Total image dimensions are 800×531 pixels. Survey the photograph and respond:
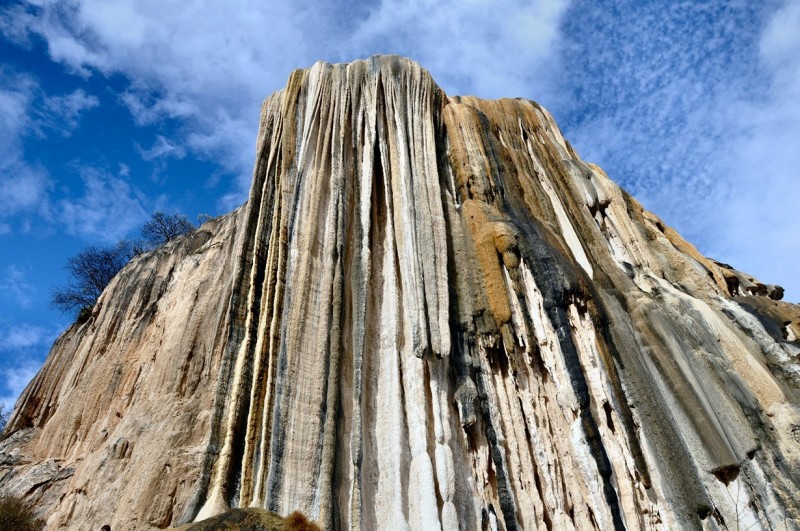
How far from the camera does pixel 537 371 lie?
9.20 meters

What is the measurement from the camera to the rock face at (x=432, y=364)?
25.9ft

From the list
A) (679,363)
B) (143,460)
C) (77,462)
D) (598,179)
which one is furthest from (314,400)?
(598,179)

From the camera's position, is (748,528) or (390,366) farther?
(390,366)

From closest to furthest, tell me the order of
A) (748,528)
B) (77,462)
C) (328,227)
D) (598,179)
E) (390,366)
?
(748,528) → (390,366) → (328,227) → (77,462) → (598,179)

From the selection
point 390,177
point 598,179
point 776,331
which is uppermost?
point 598,179

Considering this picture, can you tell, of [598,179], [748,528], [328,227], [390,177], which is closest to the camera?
[748,528]

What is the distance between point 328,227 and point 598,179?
25.3ft

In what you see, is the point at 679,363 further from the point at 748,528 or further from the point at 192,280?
the point at 192,280

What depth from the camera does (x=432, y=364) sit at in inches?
357

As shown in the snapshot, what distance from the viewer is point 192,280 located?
15.3m

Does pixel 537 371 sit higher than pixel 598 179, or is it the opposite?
pixel 598 179

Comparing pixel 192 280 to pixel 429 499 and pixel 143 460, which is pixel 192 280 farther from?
pixel 429 499

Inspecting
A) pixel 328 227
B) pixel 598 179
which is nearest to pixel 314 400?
pixel 328 227

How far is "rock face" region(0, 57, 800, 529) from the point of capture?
789cm
